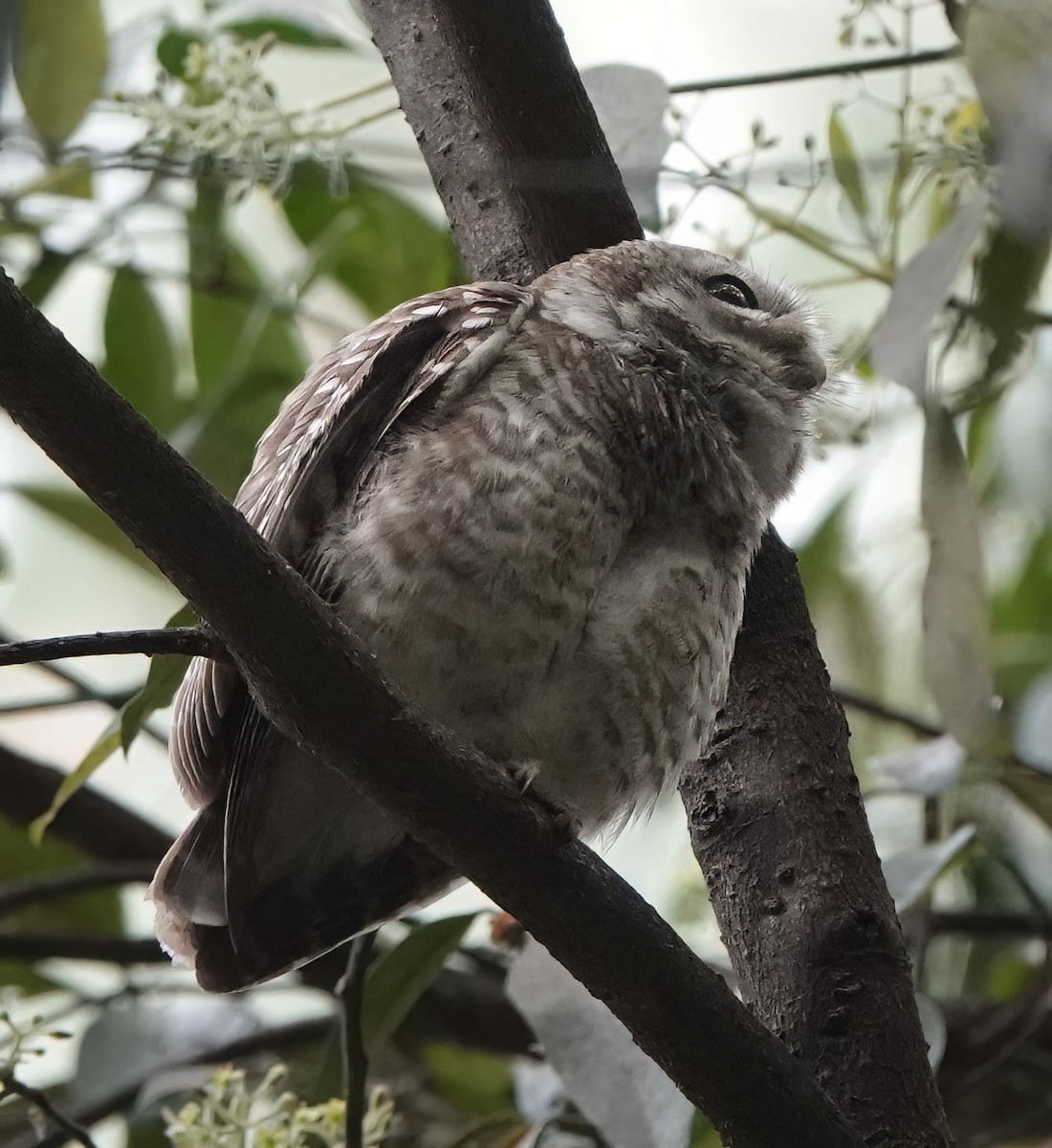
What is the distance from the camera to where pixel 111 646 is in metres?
0.86

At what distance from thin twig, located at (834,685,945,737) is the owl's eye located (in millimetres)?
583

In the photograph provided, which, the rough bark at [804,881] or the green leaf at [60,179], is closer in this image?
the rough bark at [804,881]

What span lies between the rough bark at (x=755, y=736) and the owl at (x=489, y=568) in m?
0.08

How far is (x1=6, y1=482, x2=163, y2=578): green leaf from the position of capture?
6.46 ft

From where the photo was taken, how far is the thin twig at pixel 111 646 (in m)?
0.84

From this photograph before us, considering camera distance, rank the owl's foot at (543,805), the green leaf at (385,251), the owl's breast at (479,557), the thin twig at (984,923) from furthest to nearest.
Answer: the green leaf at (385,251), the thin twig at (984,923), the owl's breast at (479,557), the owl's foot at (543,805)

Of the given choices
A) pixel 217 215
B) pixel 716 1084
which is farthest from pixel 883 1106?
pixel 217 215

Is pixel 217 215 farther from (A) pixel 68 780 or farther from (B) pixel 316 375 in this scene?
(A) pixel 68 780

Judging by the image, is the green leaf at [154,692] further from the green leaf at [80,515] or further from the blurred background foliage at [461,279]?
the green leaf at [80,515]

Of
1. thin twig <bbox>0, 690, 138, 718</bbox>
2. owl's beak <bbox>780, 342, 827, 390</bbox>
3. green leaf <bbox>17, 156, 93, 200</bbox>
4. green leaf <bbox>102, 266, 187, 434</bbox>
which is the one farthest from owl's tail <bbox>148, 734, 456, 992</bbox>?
green leaf <bbox>17, 156, 93, 200</bbox>

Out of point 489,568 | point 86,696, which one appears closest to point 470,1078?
point 86,696

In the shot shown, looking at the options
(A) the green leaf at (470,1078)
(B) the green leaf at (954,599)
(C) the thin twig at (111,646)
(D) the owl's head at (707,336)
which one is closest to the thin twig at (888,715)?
(B) the green leaf at (954,599)

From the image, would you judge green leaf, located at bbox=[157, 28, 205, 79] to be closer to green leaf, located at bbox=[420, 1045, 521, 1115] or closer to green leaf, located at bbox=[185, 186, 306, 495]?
green leaf, located at bbox=[185, 186, 306, 495]

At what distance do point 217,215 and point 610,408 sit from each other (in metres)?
1.05
